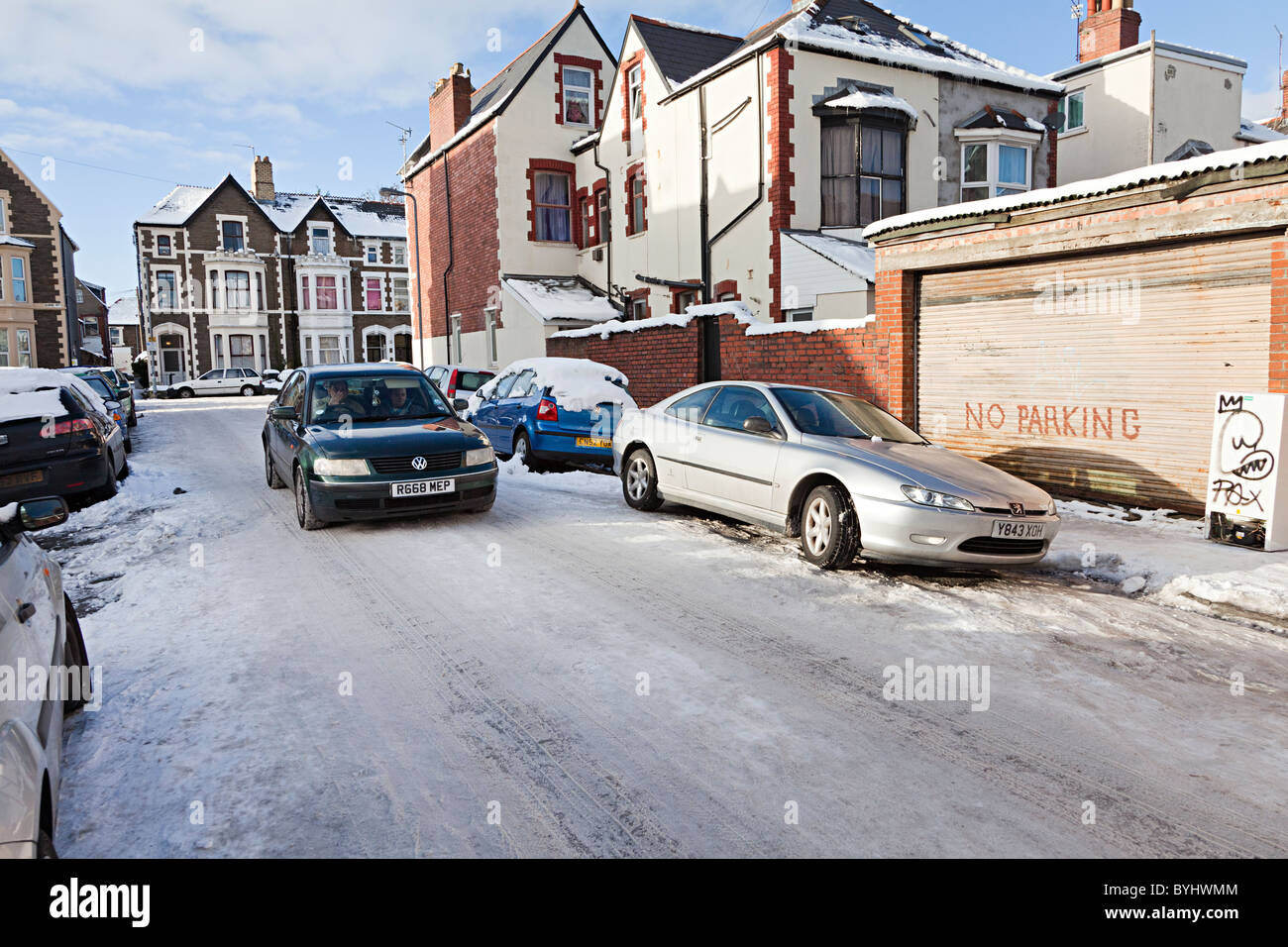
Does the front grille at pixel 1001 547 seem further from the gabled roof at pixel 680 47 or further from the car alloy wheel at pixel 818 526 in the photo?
the gabled roof at pixel 680 47

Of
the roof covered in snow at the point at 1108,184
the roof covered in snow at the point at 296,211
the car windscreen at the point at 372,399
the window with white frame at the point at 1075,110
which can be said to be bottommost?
the car windscreen at the point at 372,399

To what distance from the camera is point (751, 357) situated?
14.6m

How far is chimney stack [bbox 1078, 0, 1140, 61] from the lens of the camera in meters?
25.5

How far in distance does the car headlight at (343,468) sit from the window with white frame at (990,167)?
1761cm

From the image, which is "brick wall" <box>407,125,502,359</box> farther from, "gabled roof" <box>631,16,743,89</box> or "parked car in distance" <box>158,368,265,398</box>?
"parked car in distance" <box>158,368,265,398</box>

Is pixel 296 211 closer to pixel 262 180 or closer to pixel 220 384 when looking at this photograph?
pixel 262 180

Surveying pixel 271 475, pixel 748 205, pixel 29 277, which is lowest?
pixel 271 475

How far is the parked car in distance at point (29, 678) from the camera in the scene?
7.00 feet

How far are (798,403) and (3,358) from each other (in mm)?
48717

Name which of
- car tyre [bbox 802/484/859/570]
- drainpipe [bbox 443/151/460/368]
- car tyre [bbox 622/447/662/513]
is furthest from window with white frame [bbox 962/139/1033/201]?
drainpipe [bbox 443/151/460/368]

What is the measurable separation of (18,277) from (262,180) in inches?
613

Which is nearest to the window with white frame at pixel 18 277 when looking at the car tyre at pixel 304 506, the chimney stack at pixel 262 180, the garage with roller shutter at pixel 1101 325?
the chimney stack at pixel 262 180

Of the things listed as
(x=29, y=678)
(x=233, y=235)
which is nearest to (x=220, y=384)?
(x=233, y=235)

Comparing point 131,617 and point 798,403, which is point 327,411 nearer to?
point 131,617
